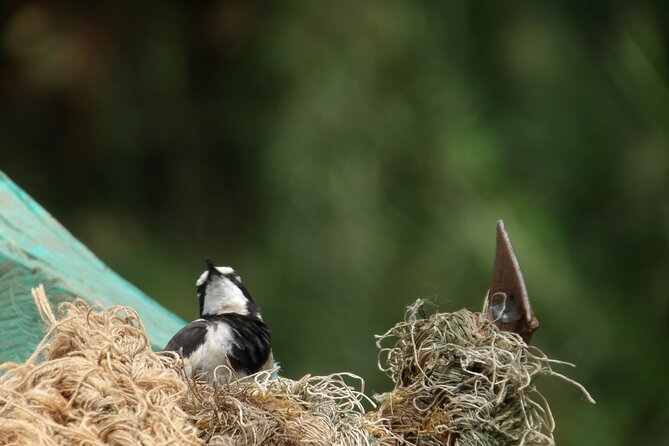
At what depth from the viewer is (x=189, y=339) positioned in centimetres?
173

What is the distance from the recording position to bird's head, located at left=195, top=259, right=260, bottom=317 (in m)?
2.14

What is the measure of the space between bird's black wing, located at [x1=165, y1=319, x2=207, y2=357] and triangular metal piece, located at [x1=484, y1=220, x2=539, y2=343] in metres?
0.45

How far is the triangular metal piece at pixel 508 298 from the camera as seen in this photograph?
156 centimetres

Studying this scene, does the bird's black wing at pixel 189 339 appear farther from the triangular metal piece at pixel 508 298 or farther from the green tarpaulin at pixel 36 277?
the triangular metal piece at pixel 508 298

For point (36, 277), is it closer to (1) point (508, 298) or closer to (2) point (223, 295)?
(2) point (223, 295)

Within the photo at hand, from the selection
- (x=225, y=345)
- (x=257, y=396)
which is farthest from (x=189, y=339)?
(x=257, y=396)

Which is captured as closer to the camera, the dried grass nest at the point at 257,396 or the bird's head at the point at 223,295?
the dried grass nest at the point at 257,396

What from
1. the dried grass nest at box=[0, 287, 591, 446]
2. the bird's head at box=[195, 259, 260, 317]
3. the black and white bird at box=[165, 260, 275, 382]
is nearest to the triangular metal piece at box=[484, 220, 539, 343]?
the dried grass nest at box=[0, 287, 591, 446]

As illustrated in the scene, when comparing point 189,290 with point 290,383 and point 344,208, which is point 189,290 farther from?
point 290,383

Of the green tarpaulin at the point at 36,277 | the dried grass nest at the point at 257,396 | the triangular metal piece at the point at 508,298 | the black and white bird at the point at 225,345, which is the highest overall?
the green tarpaulin at the point at 36,277

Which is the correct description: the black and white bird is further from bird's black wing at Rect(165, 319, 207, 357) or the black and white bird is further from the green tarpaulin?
the green tarpaulin

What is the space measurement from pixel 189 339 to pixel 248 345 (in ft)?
0.34

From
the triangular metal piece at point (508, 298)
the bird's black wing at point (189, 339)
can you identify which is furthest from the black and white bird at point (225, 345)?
the triangular metal piece at point (508, 298)

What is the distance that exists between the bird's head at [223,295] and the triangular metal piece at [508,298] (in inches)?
24.9
